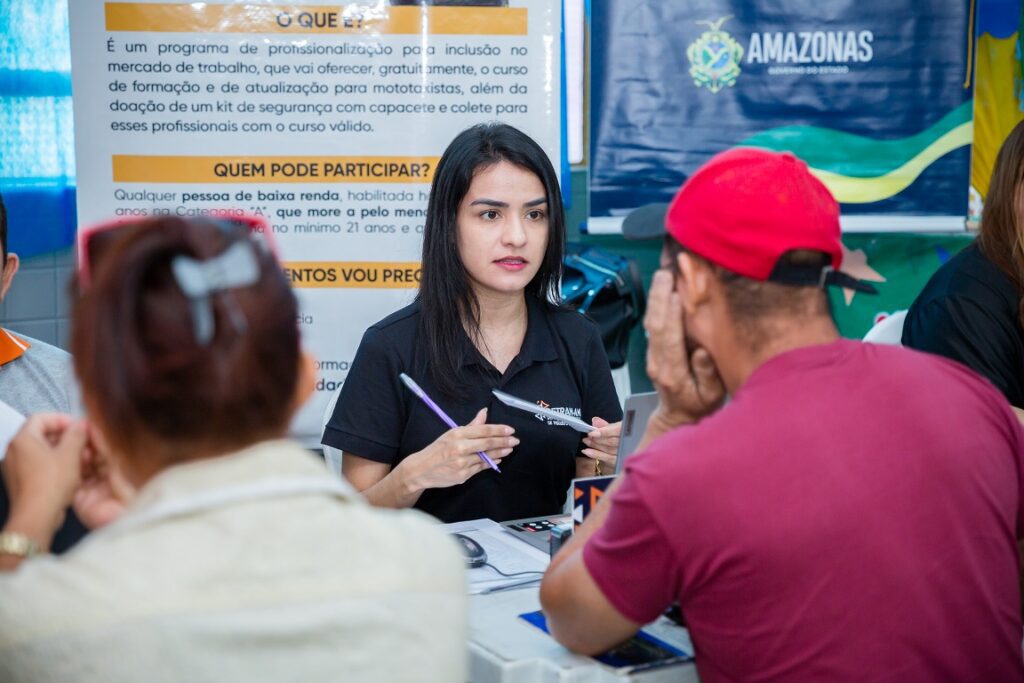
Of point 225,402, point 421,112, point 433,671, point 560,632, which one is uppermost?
point 421,112

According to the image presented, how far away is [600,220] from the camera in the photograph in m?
3.85

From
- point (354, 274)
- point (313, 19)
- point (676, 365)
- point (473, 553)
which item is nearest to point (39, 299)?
point (354, 274)

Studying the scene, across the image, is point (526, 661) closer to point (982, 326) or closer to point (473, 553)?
point (473, 553)

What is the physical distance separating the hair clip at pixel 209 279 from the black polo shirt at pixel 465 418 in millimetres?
1311

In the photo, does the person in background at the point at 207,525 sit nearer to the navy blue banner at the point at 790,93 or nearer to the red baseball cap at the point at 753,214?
the red baseball cap at the point at 753,214

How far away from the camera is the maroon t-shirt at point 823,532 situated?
3.88 ft

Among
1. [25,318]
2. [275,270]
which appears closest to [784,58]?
[25,318]

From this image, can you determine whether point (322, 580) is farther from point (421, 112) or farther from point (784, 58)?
point (784, 58)

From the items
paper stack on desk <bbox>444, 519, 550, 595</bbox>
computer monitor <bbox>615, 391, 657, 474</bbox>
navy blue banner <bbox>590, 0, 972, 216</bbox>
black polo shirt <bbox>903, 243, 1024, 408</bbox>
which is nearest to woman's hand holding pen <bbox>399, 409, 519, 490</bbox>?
paper stack on desk <bbox>444, 519, 550, 595</bbox>

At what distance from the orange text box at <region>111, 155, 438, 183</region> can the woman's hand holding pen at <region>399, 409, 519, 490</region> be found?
140 cm

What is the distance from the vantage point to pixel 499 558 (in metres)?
1.83

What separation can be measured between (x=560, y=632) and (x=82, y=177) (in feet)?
7.94

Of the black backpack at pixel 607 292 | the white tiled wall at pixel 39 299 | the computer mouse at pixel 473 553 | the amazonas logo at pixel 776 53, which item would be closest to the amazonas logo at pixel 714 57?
the amazonas logo at pixel 776 53

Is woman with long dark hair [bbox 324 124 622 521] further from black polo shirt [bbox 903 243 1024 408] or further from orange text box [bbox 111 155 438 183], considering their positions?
orange text box [bbox 111 155 438 183]
